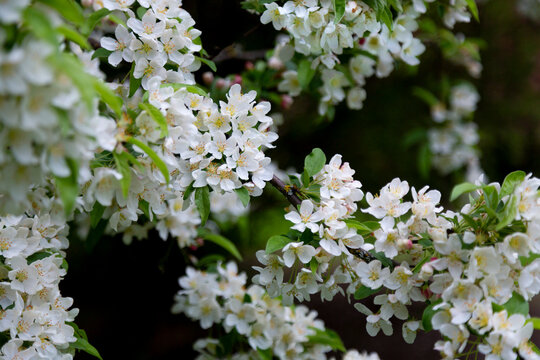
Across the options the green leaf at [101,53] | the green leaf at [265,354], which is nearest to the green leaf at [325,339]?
the green leaf at [265,354]

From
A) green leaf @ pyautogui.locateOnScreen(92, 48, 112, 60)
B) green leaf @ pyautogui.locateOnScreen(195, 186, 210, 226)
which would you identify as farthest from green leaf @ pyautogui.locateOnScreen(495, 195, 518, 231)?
green leaf @ pyautogui.locateOnScreen(92, 48, 112, 60)

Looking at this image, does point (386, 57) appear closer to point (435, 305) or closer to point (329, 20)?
point (329, 20)

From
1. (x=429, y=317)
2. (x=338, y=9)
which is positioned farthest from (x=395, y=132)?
(x=429, y=317)

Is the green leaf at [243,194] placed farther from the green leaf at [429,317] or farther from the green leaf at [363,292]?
the green leaf at [429,317]

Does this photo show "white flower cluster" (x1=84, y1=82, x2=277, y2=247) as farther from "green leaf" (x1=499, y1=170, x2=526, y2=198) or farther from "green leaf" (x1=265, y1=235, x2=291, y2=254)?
"green leaf" (x1=499, y1=170, x2=526, y2=198)

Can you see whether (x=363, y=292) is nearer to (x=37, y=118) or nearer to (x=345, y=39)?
(x=345, y=39)
